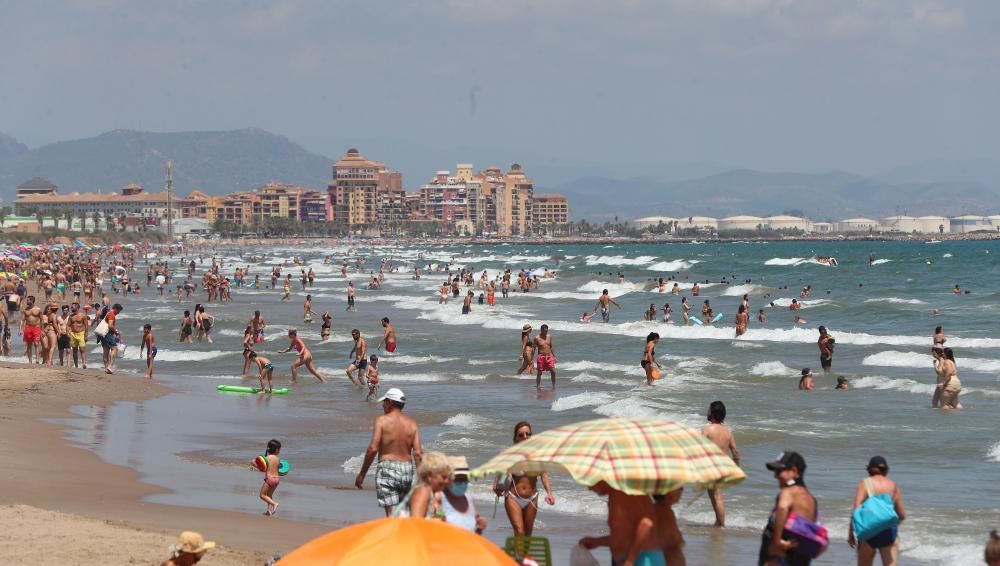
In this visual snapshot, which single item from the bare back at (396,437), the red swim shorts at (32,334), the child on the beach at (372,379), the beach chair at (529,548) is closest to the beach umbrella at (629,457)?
the beach chair at (529,548)

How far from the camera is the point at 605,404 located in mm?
18547

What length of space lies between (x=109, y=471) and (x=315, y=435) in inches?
147

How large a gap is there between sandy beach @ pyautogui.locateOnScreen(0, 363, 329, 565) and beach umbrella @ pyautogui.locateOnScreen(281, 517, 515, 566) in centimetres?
305

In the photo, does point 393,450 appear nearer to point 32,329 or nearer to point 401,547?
point 401,547

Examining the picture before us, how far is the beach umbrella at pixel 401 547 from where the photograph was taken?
545 centimetres

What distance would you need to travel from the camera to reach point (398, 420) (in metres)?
8.31

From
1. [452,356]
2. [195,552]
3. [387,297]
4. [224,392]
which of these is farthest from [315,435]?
[387,297]

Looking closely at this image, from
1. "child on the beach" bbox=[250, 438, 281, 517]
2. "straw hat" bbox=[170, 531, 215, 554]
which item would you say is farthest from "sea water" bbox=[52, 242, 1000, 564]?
"straw hat" bbox=[170, 531, 215, 554]

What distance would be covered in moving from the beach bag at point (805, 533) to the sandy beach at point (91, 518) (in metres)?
3.82

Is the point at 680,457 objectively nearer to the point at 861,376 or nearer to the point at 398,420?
the point at 398,420

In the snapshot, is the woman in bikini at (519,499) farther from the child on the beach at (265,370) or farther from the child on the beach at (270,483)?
the child on the beach at (265,370)

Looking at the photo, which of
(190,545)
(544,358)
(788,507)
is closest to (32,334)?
(544,358)

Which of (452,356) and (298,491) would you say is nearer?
(298,491)

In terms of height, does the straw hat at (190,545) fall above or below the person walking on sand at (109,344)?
above
